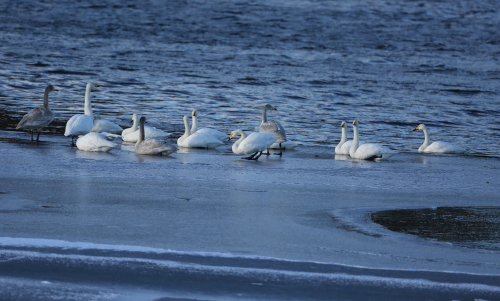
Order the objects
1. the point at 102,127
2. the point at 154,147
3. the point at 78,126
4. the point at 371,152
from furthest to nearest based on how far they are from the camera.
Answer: the point at 102,127, the point at 78,126, the point at 371,152, the point at 154,147

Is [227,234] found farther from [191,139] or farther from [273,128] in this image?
[273,128]

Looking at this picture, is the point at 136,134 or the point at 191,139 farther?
the point at 136,134

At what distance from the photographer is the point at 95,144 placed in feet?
40.9

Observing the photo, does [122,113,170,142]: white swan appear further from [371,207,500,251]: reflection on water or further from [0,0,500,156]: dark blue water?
[371,207,500,251]: reflection on water

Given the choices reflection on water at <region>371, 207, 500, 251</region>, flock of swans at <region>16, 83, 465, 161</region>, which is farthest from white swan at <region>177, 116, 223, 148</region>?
reflection on water at <region>371, 207, 500, 251</region>

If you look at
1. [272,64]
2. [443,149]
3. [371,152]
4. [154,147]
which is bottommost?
[443,149]

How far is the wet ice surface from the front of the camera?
5113 mm

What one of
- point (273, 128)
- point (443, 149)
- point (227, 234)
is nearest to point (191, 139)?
point (273, 128)

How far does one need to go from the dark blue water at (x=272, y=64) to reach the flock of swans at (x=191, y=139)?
5.90ft

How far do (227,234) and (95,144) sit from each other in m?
6.46

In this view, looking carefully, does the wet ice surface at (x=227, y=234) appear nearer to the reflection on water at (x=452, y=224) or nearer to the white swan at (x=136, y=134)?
the reflection on water at (x=452, y=224)

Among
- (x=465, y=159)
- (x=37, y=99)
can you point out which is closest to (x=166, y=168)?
(x=465, y=159)

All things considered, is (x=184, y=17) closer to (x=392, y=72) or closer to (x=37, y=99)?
(x=392, y=72)

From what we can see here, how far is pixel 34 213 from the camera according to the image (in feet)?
23.3
